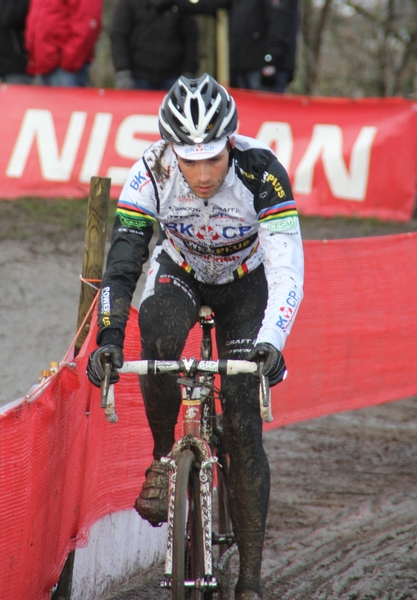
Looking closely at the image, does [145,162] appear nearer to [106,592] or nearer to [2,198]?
[106,592]

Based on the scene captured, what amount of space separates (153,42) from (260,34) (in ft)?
4.16

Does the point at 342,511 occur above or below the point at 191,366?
below

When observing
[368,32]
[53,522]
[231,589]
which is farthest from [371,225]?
[368,32]

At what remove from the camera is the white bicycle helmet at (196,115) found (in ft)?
13.0

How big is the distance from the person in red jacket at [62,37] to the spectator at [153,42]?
30 centimetres

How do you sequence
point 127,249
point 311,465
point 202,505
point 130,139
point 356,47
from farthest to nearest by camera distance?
point 356,47 → point 130,139 → point 311,465 → point 127,249 → point 202,505

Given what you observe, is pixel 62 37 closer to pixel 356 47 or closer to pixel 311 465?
pixel 311 465

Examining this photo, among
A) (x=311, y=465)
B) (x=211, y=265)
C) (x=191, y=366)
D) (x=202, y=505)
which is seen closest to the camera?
(x=191, y=366)

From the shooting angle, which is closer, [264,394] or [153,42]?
[264,394]

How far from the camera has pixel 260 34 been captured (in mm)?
10969

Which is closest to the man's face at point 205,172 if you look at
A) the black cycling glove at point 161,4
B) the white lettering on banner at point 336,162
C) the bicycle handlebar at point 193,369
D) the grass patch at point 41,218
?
the bicycle handlebar at point 193,369

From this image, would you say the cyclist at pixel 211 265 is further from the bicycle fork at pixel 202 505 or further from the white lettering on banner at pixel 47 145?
the white lettering on banner at pixel 47 145

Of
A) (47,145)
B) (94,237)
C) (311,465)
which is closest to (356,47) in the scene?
(47,145)

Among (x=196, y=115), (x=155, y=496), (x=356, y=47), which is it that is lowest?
(x=155, y=496)
